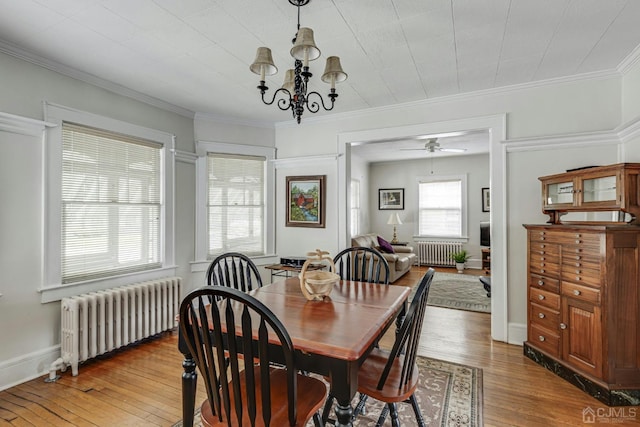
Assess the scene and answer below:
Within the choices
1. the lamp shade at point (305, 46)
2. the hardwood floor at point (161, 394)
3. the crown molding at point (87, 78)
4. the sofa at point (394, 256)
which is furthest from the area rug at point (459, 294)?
the crown molding at point (87, 78)

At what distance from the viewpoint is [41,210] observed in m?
2.66

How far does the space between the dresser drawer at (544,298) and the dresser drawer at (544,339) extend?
224 millimetres

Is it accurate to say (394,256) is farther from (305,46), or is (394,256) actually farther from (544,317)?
(305,46)

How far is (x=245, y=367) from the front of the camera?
1224 millimetres

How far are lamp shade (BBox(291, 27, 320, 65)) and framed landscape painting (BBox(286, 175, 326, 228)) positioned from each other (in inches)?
102

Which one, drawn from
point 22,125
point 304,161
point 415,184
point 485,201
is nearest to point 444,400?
point 304,161

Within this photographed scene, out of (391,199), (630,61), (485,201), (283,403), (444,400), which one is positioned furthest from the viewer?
(391,199)

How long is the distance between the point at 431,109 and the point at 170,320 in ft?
12.6

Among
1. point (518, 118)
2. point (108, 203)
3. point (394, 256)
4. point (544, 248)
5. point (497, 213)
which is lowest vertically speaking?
point (394, 256)

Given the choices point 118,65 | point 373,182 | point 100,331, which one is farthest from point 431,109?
point 373,182

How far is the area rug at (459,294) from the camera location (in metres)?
4.54

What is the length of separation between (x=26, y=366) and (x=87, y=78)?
2570mm

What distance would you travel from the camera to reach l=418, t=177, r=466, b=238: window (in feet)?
24.8
